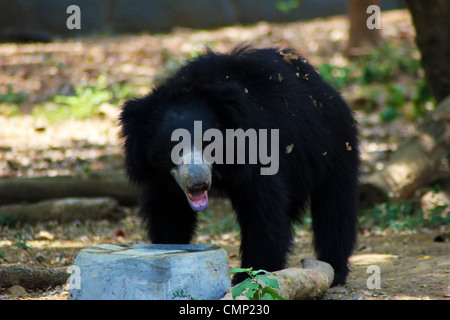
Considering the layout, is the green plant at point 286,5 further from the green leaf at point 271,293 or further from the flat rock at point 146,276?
the green leaf at point 271,293

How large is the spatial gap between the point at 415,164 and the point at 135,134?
9.72 ft

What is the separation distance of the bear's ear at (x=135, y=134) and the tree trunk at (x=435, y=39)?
11.6 ft

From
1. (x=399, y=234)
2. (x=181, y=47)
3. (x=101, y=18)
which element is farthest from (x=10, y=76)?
(x=399, y=234)

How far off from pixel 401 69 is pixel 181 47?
3656 millimetres

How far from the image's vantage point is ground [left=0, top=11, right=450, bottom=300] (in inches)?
157

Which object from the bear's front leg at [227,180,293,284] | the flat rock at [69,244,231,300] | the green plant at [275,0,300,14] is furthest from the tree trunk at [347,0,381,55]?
the flat rock at [69,244,231,300]

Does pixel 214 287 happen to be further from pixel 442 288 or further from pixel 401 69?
pixel 401 69

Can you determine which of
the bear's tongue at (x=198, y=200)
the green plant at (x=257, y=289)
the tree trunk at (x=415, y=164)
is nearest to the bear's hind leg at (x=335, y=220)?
the bear's tongue at (x=198, y=200)

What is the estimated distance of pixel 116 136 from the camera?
7.68m

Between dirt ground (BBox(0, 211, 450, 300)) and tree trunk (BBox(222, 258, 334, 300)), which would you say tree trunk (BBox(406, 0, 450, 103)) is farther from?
tree trunk (BBox(222, 258, 334, 300))

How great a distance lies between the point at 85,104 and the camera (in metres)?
8.39

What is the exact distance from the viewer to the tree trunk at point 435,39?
5914mm

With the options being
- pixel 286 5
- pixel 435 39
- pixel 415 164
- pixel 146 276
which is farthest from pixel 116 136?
pixel 286 5

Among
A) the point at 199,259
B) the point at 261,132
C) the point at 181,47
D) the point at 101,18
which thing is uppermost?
the point at 101,18
